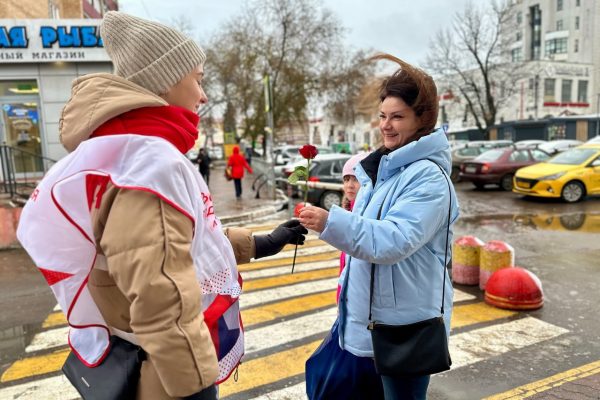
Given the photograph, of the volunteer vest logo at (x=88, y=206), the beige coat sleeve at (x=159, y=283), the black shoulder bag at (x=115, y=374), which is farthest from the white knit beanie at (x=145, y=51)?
the black shoulder bag at (x=115, y=374)

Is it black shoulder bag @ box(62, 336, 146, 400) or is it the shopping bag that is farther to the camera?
the shopping bag

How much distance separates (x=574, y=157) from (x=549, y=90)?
49.2 m

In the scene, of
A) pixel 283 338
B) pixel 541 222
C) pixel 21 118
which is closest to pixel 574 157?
pixel 541 222

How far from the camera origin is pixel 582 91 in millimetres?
59094

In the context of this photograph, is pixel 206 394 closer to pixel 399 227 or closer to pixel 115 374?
pixel 115 374

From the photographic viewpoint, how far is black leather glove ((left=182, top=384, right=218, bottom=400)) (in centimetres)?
143

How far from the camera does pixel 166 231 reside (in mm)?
1316

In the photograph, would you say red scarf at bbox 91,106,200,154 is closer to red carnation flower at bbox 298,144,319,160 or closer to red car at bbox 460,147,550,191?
red carnation flower at bbox 298,144,319,160

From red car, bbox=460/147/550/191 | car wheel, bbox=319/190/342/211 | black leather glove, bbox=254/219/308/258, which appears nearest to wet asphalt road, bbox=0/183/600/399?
black leather glove, bbox=254/219/308/258

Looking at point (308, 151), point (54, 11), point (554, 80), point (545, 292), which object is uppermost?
point (554, 80)

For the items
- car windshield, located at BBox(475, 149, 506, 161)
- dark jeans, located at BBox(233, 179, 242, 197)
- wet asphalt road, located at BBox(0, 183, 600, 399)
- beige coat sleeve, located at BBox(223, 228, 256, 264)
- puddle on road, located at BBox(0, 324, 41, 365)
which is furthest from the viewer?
car windshield, located at BBox(475, 149, 506, 161)

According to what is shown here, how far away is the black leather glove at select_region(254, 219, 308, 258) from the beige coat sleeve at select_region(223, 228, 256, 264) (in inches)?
1.5

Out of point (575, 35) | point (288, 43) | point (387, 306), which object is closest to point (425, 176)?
point (387, 306)

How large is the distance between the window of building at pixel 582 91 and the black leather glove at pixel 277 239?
68.2 metres
